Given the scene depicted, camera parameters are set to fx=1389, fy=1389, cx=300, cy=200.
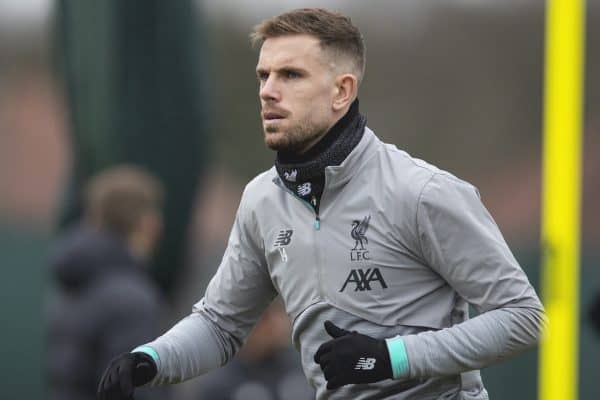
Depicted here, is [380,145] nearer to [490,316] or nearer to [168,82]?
[490,316]

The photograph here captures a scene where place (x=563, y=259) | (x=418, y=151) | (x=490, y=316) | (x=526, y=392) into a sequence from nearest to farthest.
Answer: (x=490, y=316), (x=563, y=259), (x=526, y=392), (x=418, y=151)

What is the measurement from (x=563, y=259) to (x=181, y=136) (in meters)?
2.84

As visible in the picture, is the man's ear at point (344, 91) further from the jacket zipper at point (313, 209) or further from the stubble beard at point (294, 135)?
the jacket zipper at point (313, 209)

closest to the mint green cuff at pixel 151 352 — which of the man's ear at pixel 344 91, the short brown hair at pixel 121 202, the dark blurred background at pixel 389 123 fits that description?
the man's ear at pixel 344 91

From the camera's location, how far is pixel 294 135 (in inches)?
135

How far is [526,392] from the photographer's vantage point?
1034 cm

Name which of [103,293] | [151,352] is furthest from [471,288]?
[103,293]

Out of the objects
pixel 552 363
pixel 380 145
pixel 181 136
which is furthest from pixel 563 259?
pixel 181 136

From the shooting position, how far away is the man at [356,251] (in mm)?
3230

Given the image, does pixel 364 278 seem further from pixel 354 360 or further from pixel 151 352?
pixel 151 352

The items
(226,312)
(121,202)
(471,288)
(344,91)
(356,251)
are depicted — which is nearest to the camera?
(471,288)

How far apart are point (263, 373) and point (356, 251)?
302 cm

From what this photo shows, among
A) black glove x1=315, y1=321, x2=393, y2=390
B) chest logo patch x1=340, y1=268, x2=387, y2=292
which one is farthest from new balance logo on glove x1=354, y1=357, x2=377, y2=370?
chest logo patch x1=340, y1=268, x2=387, y2=292

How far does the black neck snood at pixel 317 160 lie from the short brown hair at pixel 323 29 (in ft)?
0.49
